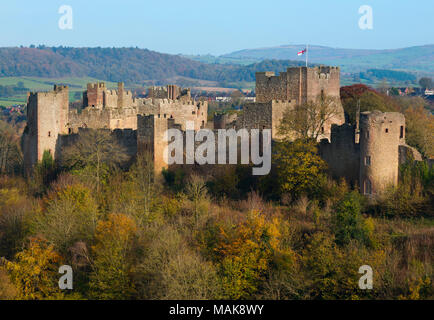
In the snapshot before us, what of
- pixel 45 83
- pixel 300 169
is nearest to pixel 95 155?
pixel 300 169

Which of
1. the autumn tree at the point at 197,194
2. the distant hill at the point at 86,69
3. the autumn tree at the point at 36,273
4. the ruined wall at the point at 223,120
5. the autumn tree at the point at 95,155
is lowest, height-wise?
the autumn tree at the point at 36,273

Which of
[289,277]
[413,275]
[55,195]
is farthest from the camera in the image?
[55,195]

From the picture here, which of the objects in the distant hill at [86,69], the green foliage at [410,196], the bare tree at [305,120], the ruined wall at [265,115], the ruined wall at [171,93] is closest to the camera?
the green foliage at [410,196]

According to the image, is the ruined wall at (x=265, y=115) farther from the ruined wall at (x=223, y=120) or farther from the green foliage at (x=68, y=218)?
the green foliage at (x=68, y=218)

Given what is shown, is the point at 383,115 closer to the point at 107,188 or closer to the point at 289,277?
the point at 289,277

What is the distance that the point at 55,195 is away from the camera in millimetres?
33531

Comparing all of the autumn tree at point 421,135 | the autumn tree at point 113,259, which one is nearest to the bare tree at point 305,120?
the autumn tree at point 421,135

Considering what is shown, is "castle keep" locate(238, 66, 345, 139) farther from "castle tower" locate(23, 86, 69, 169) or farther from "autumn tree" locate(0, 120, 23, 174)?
"autumn tree" locate(0, 120, 23, 174)

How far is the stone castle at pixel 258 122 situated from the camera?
3020cm

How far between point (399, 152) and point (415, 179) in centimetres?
201

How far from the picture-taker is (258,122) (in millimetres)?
34469

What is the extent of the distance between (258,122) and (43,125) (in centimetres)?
1077

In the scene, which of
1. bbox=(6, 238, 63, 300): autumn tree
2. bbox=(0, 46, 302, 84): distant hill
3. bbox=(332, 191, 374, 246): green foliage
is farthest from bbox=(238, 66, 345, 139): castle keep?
bbox=(0, 46, 302, 84): distant hill

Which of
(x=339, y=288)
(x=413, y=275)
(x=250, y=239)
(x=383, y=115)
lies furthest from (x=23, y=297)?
(x=383, y=115)
